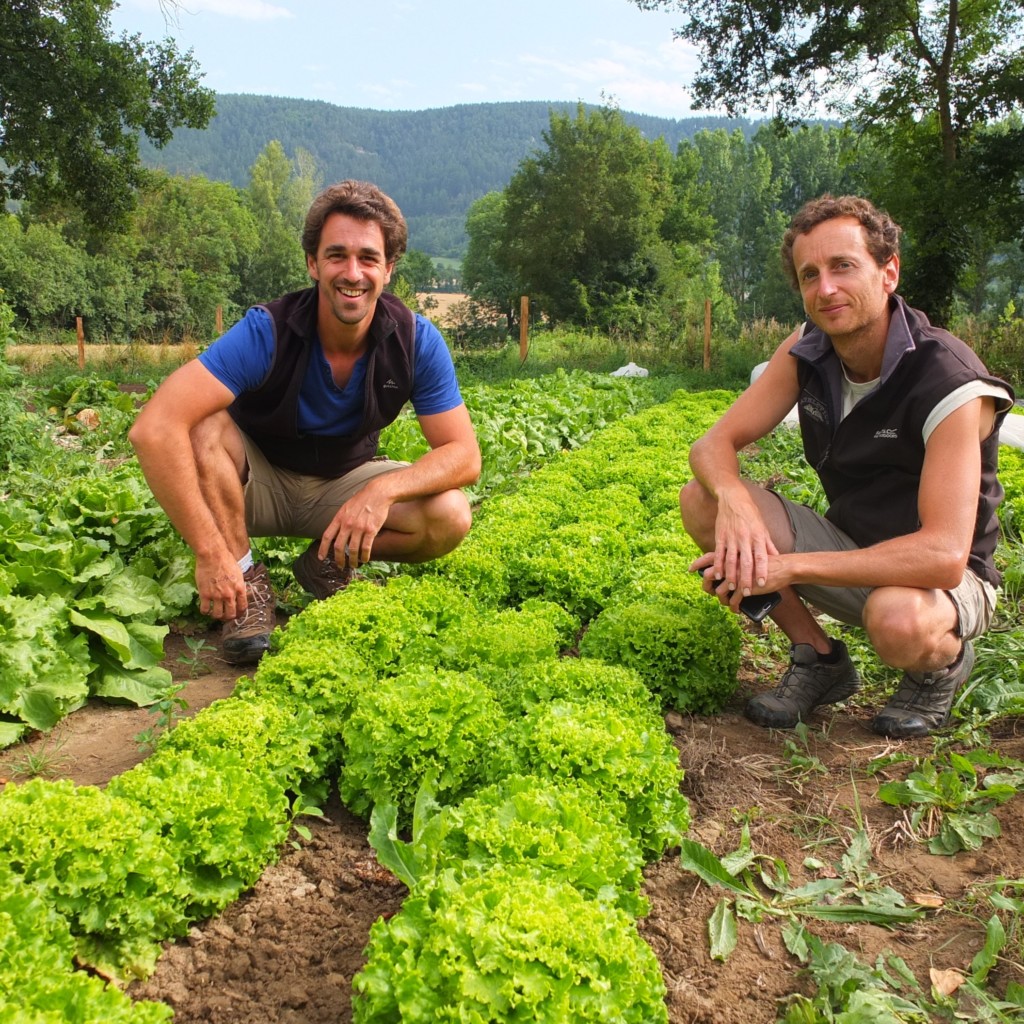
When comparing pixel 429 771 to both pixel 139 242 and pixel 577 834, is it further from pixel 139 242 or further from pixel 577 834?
pixel 139 242

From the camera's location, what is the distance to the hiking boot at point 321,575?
187 inches

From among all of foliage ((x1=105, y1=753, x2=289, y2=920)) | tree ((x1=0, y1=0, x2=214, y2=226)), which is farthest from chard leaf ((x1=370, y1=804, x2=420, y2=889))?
tree ((x1=0, y1=0, x2=214, y2=226))

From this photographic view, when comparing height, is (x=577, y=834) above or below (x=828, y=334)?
below

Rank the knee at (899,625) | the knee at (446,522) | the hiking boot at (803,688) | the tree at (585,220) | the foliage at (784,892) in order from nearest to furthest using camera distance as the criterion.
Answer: the foliage at (784,892)
the knee at (899,625)
the hiking boot at (803,688)
the knee at (446,522)
the tree at (585,220)

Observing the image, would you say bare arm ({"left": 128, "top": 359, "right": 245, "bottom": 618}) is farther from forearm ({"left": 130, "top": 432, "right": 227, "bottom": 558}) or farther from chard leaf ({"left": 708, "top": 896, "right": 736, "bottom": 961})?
chard leaf ({"left": 708, "top": 896, "right": 736, "bottom": 961})

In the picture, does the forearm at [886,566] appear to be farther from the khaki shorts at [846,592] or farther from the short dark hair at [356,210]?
the short dark hair at [356,210]

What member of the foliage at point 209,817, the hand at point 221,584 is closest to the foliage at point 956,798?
the foliage at point 209,817

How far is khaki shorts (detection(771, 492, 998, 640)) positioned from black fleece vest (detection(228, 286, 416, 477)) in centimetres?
199

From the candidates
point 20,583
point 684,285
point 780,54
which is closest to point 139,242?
point 684,285

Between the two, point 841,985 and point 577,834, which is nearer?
point 841,985

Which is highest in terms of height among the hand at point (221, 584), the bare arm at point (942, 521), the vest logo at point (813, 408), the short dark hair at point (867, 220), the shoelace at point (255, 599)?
the short dark hair at point (867, 220)

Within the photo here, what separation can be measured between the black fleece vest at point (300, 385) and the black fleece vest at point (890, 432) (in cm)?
193

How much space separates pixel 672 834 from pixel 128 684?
100 inches

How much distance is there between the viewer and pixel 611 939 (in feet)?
6.77
